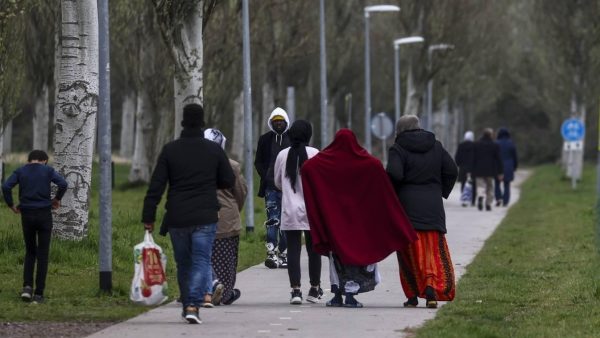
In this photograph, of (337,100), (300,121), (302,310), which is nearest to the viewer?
(302,310)

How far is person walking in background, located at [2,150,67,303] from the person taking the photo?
14.0 m

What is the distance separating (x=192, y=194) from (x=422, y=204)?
2627 mm

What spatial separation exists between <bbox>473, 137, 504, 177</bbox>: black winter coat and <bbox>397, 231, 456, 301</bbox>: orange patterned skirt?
748 inches

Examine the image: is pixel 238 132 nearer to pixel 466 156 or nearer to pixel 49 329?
pixel 466 156

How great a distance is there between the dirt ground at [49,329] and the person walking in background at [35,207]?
5.63 feet

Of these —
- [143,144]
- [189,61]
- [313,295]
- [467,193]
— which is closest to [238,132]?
[143,144]

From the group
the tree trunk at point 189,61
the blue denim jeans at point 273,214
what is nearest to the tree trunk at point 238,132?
the tree trunk at point 189,61

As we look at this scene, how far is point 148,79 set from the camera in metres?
39.5

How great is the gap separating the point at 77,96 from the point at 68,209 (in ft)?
4.49

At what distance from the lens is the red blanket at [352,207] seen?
13805 mm

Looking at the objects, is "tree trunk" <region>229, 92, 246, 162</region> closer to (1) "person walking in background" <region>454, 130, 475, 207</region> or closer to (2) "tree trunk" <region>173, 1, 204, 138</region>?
(1) "person walking in background" <region>454, 130, 475, 207</region>

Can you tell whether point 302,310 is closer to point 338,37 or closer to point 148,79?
point 148,79

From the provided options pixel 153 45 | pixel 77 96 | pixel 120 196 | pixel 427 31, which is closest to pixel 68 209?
pixel 77 96

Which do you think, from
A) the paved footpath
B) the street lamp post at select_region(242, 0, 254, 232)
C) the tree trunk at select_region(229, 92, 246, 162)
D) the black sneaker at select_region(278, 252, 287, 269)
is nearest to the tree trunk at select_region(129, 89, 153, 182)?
the tree trunk at select_region(229, 92, 246, 162)
